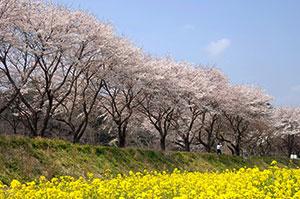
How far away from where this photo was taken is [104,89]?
3362 cm

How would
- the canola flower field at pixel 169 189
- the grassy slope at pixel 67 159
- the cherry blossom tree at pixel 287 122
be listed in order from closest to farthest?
the canola flower field at pixel 169 189 < the grassy slope at pixel 67 159 < the cherry blossom tree at pixel 287 122

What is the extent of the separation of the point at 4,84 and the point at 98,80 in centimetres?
743

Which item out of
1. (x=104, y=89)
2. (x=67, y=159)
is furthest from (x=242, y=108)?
(x=67, y=159)

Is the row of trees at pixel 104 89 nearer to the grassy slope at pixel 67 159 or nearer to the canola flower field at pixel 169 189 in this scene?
the grassy slope at pixel 67 159

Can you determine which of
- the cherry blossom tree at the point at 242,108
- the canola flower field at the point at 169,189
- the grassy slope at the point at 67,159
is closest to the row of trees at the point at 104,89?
the cherry blossom tree at the point at 242,108

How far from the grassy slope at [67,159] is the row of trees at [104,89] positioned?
12.3ft

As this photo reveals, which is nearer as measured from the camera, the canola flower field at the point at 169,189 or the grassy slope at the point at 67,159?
the canola flower field at the point at 169,189

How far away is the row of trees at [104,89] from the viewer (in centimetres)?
2512

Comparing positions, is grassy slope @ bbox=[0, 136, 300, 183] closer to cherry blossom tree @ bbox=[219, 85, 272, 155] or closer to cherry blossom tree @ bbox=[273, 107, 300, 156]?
cherry blossom tree @ bbox=[219, 85, 272, 155]

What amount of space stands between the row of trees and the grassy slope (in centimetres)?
374

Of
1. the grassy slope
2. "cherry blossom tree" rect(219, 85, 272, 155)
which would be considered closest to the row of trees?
"cherry blossom tree" rect(219, 85, 272, 155)

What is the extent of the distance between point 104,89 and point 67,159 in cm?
1331

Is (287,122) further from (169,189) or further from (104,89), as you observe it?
(169,189)

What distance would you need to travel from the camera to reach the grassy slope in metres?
17.6
